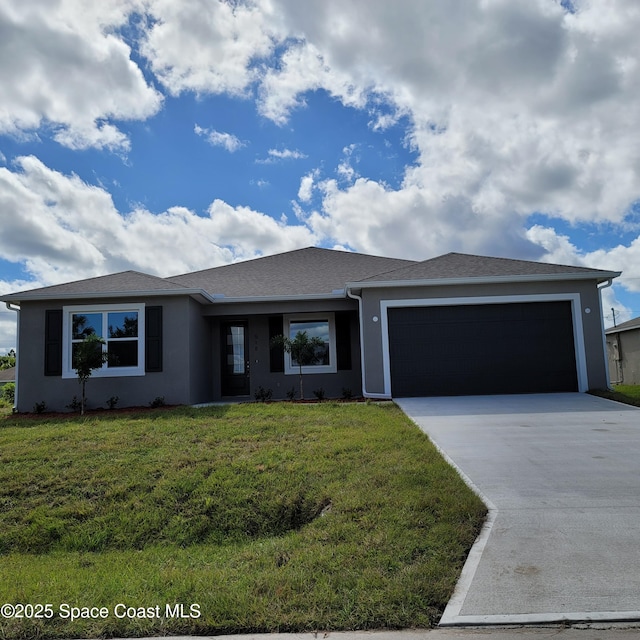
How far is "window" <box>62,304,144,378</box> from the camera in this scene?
12211 mm

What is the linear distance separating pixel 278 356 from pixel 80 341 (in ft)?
17.1

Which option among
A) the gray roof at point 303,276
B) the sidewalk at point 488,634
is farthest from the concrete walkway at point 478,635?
the gray roof at point 303,276

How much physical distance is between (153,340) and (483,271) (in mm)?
8643

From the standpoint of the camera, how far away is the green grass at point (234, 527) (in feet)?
10.1

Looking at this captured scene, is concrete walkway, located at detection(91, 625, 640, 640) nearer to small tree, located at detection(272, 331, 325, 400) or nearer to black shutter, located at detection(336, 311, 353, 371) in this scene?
small tree, located at detection(272, 331, 325, 400)

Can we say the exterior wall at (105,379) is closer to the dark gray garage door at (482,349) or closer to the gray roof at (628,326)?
the dark gray garage door at (482,349)

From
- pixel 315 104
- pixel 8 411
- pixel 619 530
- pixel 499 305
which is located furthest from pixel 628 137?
pixel 8 411

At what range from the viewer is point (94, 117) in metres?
11.6

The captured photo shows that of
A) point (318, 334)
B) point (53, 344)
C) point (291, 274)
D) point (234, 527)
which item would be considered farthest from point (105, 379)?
point (234, 527)

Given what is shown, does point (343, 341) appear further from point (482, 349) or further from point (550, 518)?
point (550, 518)

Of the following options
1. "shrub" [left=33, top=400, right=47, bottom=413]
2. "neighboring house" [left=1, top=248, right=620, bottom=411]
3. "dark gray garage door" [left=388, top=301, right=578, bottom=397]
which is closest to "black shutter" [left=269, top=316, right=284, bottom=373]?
"neighboring house" [left=1, top=248, right=620, bottom=411]

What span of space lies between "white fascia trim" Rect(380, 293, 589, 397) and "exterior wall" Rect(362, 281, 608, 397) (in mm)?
23

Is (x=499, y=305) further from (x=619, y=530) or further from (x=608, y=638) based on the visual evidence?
(x=608, y=638)

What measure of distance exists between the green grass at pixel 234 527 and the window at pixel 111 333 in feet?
13.4
